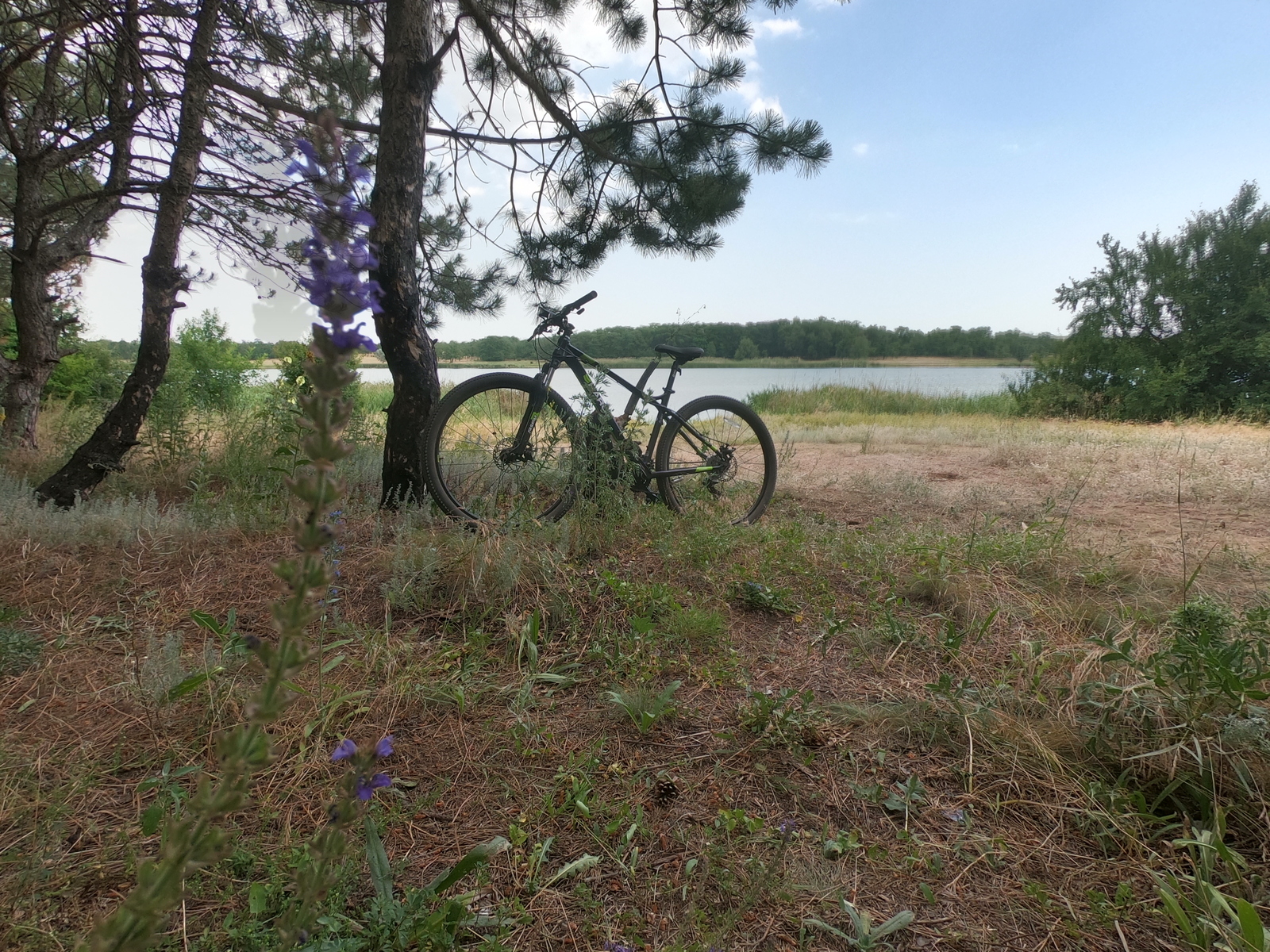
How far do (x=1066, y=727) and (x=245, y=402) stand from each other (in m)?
7.47

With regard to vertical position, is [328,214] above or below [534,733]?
above

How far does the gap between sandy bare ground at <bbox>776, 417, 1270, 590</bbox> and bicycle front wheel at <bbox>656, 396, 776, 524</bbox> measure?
540 mm

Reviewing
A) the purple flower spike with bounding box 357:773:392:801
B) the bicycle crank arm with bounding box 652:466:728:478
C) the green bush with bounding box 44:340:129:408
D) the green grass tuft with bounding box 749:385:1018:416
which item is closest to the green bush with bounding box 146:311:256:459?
the green bush with bounding box 44:340:129:408

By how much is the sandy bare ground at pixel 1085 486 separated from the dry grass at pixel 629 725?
0.18 metres

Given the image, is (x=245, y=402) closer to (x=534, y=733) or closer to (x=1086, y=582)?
(x=534, y=733)

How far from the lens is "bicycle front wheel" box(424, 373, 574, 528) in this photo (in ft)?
10.1

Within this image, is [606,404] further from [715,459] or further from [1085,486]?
[1085,486]

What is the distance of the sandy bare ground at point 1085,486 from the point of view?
10.7ft

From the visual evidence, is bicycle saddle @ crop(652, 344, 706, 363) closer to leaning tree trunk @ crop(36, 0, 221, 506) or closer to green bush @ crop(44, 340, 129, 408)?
leaning tree trunk @ crop(36, 0, 221, 506)

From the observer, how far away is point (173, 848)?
556 mm

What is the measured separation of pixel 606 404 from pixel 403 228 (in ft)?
4.50

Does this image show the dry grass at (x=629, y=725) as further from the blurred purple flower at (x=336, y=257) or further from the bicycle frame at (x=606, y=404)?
the blurred purple flower at (x=336, y=257)

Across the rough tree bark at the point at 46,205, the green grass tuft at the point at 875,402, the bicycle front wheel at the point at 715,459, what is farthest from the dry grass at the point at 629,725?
the green grass tuft at the point at 875,402

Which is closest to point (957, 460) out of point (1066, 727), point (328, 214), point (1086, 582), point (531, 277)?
point (1086, 582)
